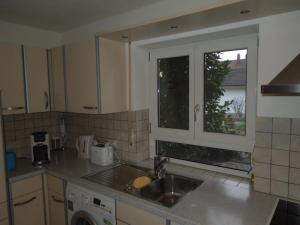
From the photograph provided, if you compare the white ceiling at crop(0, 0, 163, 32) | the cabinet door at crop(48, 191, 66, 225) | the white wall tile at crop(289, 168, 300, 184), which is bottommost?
the cabinet door at crop(48, 191, 66, 225)

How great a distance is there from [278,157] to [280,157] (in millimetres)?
11

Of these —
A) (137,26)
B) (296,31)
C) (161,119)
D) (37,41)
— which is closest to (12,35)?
(37,41)

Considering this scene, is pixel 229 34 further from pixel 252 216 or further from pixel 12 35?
pixel 12 35

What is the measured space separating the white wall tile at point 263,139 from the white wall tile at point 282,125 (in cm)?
5

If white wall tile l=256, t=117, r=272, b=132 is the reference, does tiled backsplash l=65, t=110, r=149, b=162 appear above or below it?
below

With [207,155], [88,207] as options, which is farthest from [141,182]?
[207,155]

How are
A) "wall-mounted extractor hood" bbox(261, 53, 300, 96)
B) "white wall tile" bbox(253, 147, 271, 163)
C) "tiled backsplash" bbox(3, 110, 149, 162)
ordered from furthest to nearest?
"tiled backsplash" bbox(3, 110, 149, 162) → "white wall tile" bbox(253, 147, 271, 163) → "wall-mounted extractor hood" bbox(261, 53, 300, 96)

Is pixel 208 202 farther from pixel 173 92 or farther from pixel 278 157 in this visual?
pixel 173 92

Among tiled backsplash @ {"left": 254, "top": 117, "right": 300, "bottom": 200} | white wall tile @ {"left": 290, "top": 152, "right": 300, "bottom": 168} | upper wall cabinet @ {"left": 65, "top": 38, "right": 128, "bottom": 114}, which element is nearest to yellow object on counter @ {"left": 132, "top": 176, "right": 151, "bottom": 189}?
upper wall cabinet @ {"left": 65, "top": 38, "right": 128, "bottom": 114}

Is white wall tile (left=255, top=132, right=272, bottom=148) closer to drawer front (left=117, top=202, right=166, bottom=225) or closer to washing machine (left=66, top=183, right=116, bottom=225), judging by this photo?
drawer front (left=117, top=202, right=166, bottom=225)

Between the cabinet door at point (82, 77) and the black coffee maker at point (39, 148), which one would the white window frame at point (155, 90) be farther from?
the black coffee maker at point (39, 148)

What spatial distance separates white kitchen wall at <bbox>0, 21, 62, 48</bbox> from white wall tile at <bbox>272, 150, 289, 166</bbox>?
97.7 inches

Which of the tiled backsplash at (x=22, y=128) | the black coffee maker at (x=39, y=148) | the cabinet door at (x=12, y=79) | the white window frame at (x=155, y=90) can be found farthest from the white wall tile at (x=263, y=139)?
the tiled backsplash at (x=22, y=128)

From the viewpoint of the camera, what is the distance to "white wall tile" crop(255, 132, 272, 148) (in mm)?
1425
